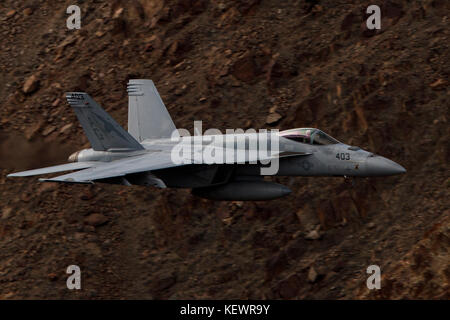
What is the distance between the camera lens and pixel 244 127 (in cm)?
3044

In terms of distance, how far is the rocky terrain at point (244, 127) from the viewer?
84.6 ft

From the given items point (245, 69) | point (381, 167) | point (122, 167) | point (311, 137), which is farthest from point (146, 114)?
point (381, 167)

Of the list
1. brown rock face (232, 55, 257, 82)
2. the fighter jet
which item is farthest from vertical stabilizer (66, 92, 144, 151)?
brown rock face (232, 55, 257, 82)

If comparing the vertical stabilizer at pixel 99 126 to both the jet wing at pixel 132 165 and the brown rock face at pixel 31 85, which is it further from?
the brown rock face at pixel 31 85

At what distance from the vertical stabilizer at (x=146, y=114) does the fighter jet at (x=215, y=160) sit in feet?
3.99

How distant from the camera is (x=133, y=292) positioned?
26391mm

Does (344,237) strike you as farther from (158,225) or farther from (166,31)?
(166,31)

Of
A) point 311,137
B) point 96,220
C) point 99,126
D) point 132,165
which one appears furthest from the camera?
point 96,220

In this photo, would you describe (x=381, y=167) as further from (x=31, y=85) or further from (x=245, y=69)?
(x=31, y=85)

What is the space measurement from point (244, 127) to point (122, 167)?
7685mm

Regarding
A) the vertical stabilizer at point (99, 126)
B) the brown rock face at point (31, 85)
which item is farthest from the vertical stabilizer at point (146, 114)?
the brown rock face at point (31, 85)

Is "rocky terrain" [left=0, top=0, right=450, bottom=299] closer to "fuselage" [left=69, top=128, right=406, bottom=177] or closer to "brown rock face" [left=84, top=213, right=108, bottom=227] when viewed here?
"brown rock face" [left=84, top=213, right=108, bottom=227]
